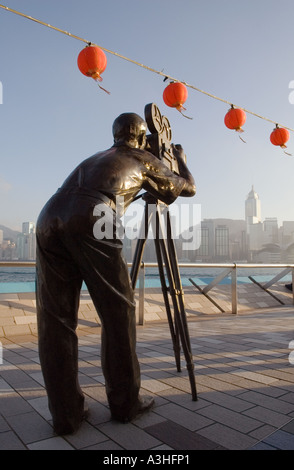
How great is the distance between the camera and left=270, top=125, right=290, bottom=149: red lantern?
19.8 feet

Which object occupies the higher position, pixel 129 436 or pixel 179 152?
pixel 179 152

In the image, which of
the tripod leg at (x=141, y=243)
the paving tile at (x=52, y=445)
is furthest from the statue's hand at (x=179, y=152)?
the paving tile at (x=52, y=445)

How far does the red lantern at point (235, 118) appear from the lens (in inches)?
214

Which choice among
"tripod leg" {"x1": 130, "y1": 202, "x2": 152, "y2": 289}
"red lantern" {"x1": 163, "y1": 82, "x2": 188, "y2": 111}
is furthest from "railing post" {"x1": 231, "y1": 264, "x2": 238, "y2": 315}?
"tripod leg" {"x1": 130, "y1": 202, "x2": 152, "y2": 289}

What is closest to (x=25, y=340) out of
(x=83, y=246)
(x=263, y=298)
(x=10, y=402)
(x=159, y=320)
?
(x=10, y=402)

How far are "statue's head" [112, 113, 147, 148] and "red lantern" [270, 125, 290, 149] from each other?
187 inches

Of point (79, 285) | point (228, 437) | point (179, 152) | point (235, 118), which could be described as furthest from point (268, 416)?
point (235, 118)

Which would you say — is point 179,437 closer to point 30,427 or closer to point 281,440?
point 281,440

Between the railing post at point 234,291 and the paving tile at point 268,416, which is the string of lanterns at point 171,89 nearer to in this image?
the railing post at point 234,291

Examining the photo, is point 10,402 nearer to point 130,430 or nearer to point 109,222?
point 130,430

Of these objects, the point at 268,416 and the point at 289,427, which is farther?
the point at 268,416

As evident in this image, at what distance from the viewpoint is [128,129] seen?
6.89ft

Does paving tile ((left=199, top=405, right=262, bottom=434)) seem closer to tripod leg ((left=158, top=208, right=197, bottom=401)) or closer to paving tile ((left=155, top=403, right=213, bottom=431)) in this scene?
paving tile ((left=155, top=403, right=213, bottom=431))

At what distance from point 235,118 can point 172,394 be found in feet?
15.0
